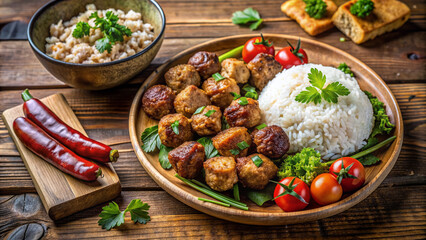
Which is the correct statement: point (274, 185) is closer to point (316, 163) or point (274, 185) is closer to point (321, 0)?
point (316, 163)

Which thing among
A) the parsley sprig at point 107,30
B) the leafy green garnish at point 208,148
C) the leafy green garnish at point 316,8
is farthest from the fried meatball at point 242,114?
the leafy green garnish at point 316,8

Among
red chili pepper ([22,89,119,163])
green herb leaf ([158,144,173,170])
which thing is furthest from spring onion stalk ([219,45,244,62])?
red chili pepper ([22,89,119,163])

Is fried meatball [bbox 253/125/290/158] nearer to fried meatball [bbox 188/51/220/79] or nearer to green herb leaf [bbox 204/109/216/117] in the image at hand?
green herb leaf [bbox 204/109/216/117]

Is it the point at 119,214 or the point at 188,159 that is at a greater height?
the point at 188,159

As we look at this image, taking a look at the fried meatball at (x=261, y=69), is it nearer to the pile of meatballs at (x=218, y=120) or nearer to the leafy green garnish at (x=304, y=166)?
the pile of meatballs at (x=218, y=120)

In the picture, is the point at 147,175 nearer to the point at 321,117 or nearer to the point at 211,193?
the point at 211,193

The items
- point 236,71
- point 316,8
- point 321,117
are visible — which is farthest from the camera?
point 316,8

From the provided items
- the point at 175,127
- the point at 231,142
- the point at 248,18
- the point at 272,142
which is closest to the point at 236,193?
the point at 231,142

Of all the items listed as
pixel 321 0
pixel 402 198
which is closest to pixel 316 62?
pixel 321 0
